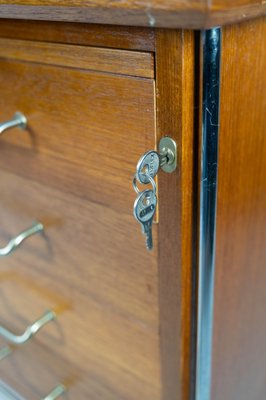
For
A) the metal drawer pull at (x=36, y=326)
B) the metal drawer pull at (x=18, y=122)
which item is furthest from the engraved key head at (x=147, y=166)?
the metal drawer pull at (x=36, y=326)

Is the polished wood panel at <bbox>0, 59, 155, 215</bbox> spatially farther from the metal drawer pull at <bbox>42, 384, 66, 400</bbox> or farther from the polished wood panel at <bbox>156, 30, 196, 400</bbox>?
the metal drawer pull at <bbox>42, 384, 66, 400</bbox>

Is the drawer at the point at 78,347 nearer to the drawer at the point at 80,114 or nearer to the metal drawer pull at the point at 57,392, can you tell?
the metal drawer pull at the point at 57,392

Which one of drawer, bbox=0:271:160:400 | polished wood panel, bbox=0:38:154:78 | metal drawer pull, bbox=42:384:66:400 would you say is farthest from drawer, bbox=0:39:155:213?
metal drawer pull, bbox=42:384:66:400

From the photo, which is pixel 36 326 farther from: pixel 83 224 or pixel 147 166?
pixel 147 166

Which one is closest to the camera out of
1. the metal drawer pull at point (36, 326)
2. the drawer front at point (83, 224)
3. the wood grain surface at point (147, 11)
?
the wood grain surface at point (147, 11)

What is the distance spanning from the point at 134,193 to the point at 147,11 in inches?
5.8

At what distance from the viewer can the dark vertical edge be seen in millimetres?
303

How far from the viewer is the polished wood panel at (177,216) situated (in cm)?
30

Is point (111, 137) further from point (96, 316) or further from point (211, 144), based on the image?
A: point (96, 316)

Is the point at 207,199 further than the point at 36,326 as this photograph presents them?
No

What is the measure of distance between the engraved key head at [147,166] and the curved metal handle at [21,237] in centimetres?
19

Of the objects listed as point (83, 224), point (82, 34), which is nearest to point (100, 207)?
point (83, 224)

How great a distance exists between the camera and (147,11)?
26 cm

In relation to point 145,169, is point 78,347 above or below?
below
